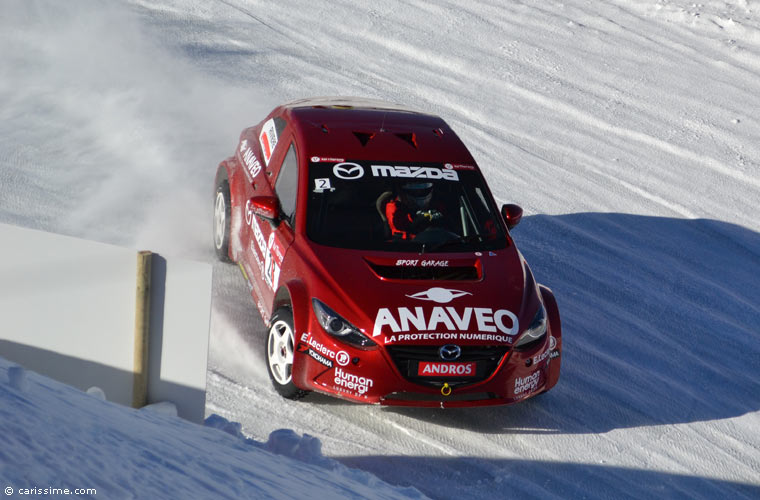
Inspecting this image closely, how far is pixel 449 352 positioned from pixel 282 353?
42.2 inches

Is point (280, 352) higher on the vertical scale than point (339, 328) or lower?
lower

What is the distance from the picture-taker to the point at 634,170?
10750 millimetres

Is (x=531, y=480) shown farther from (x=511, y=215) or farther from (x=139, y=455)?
(x=139, y=455)

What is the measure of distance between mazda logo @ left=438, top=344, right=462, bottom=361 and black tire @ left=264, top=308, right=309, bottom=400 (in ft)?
2.84

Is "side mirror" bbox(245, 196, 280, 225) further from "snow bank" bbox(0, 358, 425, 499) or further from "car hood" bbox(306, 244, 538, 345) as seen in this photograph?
"snow bank" bbox(0, 358, 425, 499)

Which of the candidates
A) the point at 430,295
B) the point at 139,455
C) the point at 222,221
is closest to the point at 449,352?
the point at 430,295

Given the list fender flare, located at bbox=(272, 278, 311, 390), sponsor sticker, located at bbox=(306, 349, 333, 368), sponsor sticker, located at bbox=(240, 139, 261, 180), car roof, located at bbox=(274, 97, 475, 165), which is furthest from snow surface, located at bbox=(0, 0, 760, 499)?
car roof, located at bbox=(274, 97, 475, 165)

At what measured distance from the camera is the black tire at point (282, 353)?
5.62 meters

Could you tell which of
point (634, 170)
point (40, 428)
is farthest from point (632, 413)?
point (634, 170)

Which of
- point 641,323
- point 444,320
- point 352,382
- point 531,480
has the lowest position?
point 531,480

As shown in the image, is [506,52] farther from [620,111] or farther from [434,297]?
[434,297]

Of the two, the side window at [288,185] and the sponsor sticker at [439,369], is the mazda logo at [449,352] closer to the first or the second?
the sponsor sticker at [439,369]

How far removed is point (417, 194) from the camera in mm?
6273

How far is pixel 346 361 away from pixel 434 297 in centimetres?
63
